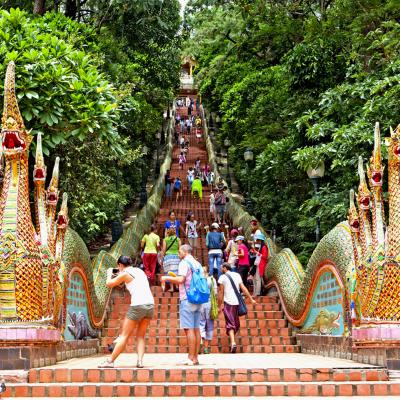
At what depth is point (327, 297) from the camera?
12.7 m

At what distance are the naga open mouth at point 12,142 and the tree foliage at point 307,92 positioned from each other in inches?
261

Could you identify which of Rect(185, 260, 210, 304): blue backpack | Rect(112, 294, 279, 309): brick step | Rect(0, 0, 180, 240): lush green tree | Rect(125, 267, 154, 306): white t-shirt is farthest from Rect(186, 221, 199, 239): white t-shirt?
Rect(125, 267, 154, 306): white t-shirt

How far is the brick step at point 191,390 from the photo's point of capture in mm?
8578

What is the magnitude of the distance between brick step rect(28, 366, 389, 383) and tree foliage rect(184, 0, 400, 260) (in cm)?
635

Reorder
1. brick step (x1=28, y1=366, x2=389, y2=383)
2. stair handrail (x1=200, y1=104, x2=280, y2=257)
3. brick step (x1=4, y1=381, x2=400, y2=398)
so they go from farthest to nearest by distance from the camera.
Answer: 1. stair handrail (x1=200, y1=104, x2=280, y2=257)
2. brick step (x1=28, y1=366, x2=389, y2=383)
3. brick step (x1=4, y1=381, x2=400, y2=398)

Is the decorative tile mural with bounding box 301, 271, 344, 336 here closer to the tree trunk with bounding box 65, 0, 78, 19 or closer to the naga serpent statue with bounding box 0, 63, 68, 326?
the naga serpent statue with bounding box 0, 63, 68, 326

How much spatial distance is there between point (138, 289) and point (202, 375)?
1330mm

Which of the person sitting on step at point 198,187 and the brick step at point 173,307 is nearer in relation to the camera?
the brick step at point 173,307

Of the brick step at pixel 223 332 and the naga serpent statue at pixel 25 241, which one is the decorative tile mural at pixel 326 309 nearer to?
the brick step at pixel 223 332

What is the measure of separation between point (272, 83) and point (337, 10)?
9.66m

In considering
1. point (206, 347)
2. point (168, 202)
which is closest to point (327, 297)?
point (206, 347)

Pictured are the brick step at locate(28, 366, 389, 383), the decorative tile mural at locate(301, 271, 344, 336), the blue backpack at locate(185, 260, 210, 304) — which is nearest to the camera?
the brick step at locate(28, 366, 389, 383)

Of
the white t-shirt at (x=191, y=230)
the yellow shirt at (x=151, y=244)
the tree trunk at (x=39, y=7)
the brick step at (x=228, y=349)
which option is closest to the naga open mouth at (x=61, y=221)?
the brick step at (x=228, y=349)

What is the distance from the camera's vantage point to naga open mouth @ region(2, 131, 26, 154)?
400 inches
